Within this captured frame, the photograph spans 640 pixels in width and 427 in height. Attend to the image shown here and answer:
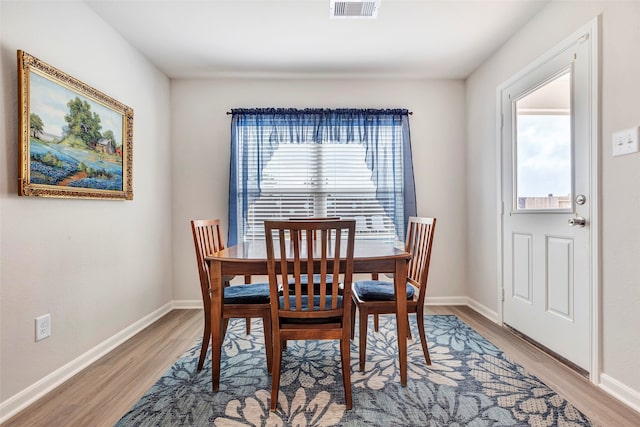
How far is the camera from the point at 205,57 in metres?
3.15

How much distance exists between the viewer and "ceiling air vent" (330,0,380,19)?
2.12 meters

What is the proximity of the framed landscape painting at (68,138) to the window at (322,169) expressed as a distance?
1.15m

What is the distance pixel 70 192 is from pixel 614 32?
10.6 feet

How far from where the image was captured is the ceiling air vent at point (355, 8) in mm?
2117

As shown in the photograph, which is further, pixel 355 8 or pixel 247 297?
pixel 355 8

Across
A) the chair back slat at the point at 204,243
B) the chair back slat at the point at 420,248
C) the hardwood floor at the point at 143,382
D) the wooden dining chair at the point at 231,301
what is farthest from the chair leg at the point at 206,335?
the chair back slat at the point at 420,248

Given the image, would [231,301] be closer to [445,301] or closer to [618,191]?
[618,191]

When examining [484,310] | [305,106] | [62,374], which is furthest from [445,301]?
[62,374]

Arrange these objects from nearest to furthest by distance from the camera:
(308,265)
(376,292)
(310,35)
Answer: (308,265) → (376,292) → (310,35)

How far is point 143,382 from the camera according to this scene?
2.02 metres

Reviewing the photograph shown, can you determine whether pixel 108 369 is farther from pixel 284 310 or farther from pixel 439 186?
pixel 439 186

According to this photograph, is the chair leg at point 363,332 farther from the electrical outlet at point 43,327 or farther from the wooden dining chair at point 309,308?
the electrical outlet at point 43,327

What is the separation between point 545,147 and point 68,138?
318 cm

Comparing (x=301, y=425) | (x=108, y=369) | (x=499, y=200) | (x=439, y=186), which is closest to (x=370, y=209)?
(x=439, y=186)
